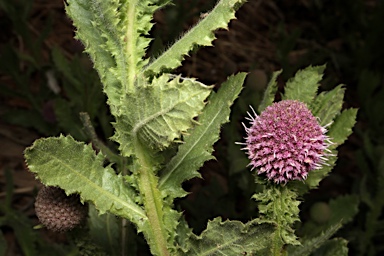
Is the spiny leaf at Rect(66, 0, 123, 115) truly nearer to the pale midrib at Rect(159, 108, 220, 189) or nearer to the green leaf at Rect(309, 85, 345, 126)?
the pale midrib at Rect(159, 108, 220, 189)

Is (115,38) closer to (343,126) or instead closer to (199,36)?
(199,36)

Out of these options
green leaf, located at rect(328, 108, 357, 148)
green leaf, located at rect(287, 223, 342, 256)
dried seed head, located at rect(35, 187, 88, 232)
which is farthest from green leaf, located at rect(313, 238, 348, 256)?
dried seed head, located at rect(35, 187, 88, 232)

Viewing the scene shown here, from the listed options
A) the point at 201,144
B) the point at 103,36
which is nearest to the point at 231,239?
the point at 201,144

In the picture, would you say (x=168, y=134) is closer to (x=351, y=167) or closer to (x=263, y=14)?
(x=351, y=167)

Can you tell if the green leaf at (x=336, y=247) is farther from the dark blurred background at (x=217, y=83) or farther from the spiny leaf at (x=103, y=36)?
the spiny leaf at (x=103, y=36)

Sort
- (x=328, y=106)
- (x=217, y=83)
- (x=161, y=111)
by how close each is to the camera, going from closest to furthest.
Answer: (x=161, y=111) < (x=328, y=106) < (x=217, y=83)


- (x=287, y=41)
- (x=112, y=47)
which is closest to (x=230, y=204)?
(x=287, y=41)
